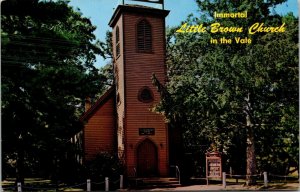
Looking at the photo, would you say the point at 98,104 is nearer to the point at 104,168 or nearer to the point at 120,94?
the point at 120,94

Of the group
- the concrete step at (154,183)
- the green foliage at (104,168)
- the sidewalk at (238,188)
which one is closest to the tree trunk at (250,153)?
the sidewalk at (238,188)

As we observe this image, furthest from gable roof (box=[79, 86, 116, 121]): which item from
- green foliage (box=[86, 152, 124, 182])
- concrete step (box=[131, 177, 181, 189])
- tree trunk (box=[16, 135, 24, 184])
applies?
concrete step (box=[131, 177, 181, 189])

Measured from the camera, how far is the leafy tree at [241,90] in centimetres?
1577

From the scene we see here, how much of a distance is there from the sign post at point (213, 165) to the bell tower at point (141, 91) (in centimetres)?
240

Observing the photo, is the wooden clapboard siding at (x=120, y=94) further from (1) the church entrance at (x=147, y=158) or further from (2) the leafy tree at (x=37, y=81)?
(2) the leafy tree at (x=37, y=81)

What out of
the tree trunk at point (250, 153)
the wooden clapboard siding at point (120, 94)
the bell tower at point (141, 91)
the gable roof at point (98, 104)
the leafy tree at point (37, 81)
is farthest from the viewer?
the gable roof at point (98, 104)

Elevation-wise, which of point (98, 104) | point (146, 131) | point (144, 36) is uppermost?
point (144, 36)

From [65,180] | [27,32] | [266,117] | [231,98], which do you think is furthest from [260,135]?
[27,32]

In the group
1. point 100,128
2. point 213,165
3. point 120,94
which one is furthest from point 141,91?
point 213,165

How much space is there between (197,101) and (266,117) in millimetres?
2827

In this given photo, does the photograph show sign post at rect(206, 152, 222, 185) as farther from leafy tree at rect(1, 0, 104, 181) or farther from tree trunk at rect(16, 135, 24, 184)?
tree trunk at rect(16, 135, 24, 184)

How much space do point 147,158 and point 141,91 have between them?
3.17m

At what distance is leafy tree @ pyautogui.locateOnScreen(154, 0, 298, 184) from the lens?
1577 centimetres

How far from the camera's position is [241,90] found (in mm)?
16484
